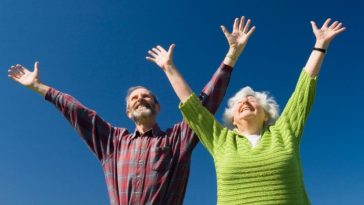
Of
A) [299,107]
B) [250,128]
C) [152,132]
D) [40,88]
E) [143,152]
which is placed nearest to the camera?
[299,107]

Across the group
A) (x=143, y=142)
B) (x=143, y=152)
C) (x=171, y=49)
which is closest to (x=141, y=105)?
(x=143, y=142)

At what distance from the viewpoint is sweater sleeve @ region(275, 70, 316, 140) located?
564cm

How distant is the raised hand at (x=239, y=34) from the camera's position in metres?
6.63

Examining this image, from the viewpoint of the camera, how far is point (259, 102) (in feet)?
20.7

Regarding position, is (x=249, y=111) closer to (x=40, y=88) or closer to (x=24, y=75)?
(x=40, y=88)

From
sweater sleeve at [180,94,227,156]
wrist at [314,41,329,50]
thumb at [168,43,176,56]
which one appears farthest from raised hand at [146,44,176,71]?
wrist at [314,41,329,50]

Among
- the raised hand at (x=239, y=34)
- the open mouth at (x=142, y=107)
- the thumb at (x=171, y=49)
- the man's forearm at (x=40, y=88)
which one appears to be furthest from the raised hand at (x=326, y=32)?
the man's forearm at (x=40, y=88)

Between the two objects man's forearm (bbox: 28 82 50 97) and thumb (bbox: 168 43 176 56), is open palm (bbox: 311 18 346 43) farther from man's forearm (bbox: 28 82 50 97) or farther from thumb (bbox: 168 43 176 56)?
man's forearm (bbox: 28 82 50 97)

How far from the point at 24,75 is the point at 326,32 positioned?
187 inches

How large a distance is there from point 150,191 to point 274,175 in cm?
187

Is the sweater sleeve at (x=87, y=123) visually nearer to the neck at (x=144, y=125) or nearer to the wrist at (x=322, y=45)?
the neck at (x=144, y=125)

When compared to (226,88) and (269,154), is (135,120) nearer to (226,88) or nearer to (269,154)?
(226,88)

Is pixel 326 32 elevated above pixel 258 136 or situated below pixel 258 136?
above

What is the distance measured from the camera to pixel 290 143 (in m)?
5.45
